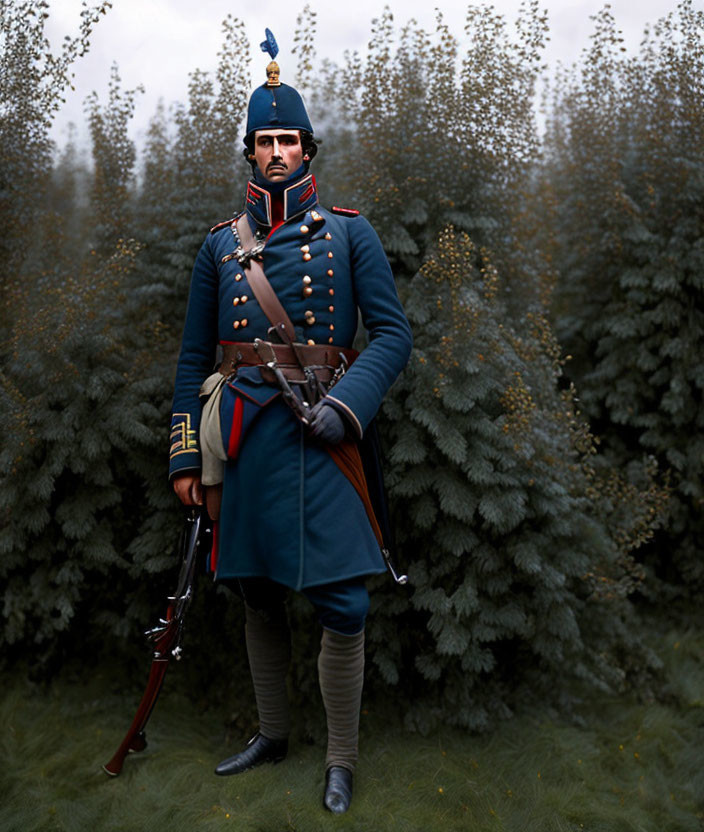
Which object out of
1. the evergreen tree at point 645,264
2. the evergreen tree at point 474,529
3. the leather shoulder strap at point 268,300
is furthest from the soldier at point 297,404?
the evergreen tree at point 645,264

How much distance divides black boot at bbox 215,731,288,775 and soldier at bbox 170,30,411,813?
31cm

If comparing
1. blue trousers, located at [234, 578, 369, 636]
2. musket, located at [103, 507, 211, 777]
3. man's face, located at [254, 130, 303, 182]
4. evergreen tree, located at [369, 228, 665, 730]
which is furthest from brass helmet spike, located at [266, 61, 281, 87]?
blue trousers, located at [234, 578, 369, 636]

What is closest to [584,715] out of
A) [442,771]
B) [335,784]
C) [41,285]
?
[442,771]

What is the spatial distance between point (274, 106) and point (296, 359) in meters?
0.86

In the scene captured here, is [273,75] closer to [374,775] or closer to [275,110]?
[275,110]

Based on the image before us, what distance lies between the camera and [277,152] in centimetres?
261

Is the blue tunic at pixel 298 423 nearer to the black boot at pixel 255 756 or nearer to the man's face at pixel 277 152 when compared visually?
the man's face at pixel 277 152

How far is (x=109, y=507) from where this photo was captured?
361 cm

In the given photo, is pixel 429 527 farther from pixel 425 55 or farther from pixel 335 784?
pixel 425 55

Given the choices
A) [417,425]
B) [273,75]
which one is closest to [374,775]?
[417,425]

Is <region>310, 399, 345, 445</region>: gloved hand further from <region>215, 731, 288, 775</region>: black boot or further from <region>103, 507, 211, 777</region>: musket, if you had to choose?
<region>215, 731, 288, 775</region>: black boot

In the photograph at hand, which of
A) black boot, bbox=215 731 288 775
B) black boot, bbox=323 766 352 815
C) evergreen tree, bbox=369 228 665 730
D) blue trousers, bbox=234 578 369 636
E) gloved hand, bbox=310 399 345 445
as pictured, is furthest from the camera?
evergreen tree, bbox=369 228 665 730

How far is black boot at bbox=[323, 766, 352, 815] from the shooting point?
2.64m

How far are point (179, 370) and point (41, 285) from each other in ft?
4.38
